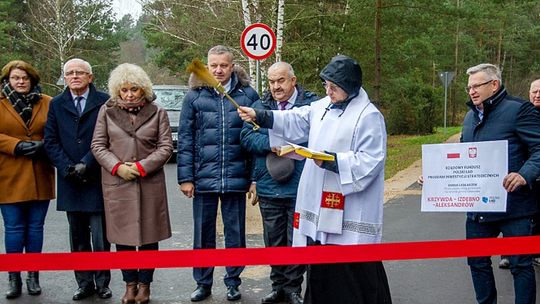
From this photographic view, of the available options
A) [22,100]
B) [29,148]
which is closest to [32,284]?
[29,148]

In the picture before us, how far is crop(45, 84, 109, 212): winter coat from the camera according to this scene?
231 inches

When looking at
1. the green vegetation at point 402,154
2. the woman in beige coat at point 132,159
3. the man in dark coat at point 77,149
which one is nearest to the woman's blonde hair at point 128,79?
the woman in beige coat at point 132,159

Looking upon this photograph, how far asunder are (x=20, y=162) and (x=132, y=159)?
1.15m

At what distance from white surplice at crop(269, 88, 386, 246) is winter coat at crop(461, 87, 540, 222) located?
103cm

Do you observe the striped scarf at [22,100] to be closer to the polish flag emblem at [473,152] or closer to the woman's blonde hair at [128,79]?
the woman's blonde hair at [128,79]

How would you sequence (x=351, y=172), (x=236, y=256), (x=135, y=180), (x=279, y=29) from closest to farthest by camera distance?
(x=236, y=256)
(x=351, y=172)
(x=135, y=180)
(x=279, y=29)

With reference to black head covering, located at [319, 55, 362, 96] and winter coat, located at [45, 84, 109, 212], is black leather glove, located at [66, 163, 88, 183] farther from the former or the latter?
black head covering, located at [319, 55, 362, 96]

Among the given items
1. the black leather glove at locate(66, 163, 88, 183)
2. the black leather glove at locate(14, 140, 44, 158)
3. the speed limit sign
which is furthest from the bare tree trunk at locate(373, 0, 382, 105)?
the black leather glove at locate(66, 163, 88, 183)

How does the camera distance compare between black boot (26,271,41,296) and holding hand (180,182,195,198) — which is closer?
holding hand (180,182,195,198)

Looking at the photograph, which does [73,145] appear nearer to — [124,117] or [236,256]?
[124,117]

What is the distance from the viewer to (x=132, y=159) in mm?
Answer: 5680

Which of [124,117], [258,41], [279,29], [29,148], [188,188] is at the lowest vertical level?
[188,188]

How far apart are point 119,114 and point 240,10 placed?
17.2m

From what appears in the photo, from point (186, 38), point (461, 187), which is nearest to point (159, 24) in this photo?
point (186, 38)
